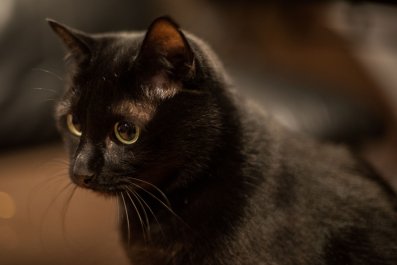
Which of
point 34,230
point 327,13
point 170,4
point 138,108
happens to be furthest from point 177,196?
point 327,13

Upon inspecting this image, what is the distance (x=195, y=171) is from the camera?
0.85 metres

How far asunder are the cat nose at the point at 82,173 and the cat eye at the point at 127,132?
0.23 ft

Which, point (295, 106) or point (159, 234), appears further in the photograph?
point (295, 106)

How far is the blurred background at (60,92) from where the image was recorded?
1.25 meters

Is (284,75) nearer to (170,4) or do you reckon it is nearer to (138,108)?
(170,4)

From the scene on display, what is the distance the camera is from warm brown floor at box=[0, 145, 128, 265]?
116cm

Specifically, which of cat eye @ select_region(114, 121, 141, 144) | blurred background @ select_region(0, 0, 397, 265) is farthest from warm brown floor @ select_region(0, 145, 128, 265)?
cat eye @ select_region(114, 121, 141, 144)

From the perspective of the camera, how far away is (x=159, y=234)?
882 millimetres

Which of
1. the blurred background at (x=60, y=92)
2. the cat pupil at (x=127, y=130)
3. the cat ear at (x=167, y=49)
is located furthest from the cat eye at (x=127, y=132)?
the blurred background at (x=60, y=92)

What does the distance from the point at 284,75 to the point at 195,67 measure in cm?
103

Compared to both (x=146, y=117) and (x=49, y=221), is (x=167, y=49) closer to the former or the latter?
(x=146, y=117)

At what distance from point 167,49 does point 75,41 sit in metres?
0.23

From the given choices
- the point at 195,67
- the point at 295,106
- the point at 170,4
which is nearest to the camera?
the point at 195,67

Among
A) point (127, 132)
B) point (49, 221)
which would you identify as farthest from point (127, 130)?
point (49, 221)
